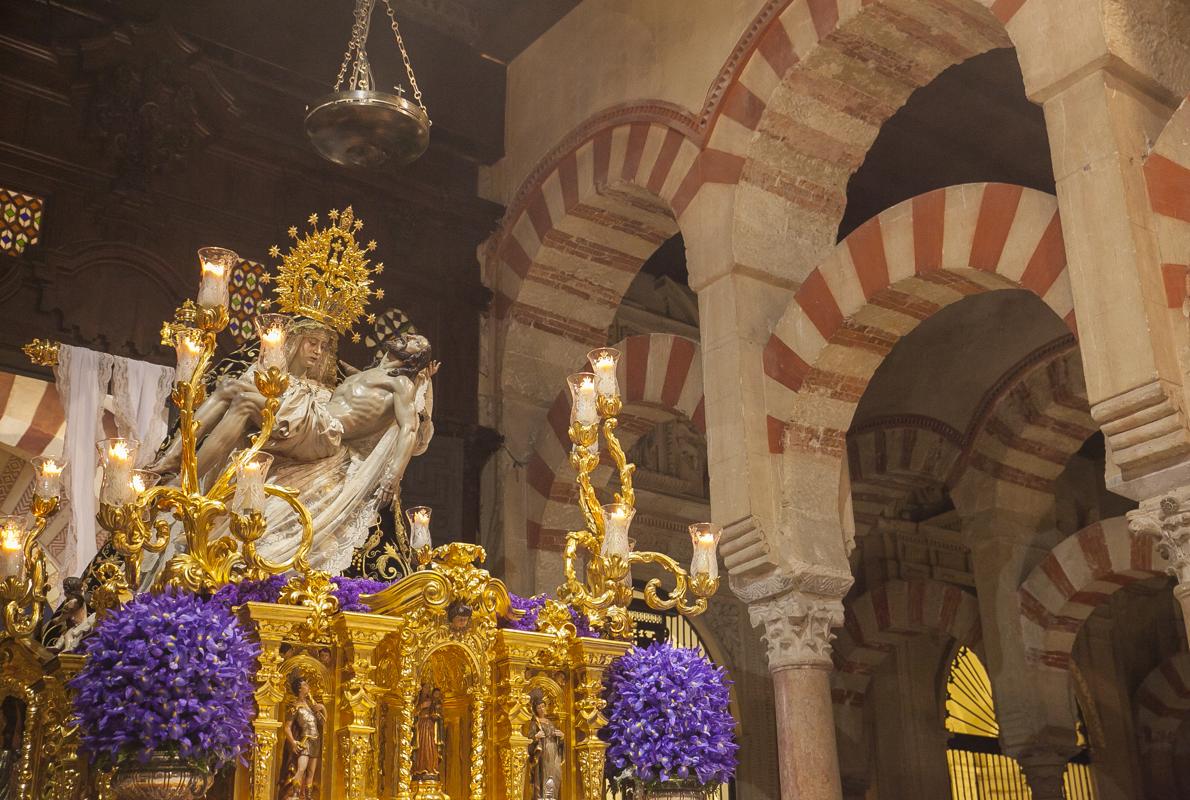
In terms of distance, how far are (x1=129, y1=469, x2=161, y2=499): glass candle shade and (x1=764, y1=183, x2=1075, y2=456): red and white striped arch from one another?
9.87 ft

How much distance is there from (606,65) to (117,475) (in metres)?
5.02

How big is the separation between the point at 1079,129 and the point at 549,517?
409 centimetres

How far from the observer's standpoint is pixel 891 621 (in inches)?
414

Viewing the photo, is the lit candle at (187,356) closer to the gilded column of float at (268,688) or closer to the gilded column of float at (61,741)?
the gilded column of float at (268,688)

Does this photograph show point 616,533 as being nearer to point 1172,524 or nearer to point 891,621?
point 1172,524

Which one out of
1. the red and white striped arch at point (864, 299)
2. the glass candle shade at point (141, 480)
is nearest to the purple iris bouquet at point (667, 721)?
the glass candle shade at point (141, 480)

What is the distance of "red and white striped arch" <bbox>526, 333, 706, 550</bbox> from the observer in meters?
7.64

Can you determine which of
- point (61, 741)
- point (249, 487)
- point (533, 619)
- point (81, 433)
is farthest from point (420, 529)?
point (81, 433)

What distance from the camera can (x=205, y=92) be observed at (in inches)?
282

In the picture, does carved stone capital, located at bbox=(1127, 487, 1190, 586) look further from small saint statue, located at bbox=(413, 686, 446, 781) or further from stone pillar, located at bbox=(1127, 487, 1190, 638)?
small saint statue, located at bbox=(413, 686, 446, 781)

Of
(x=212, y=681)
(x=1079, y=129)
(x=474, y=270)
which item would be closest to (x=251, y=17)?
(x=474, y=270)

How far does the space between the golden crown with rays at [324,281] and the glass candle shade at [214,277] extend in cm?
128

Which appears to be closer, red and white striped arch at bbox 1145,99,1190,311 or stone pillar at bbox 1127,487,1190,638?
stone pillar at bbox 1127,487,1190,638

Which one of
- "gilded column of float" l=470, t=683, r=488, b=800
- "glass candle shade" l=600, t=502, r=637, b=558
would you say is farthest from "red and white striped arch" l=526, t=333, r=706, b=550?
"gilded column of float" l=470, t=683, r=488, b=800
